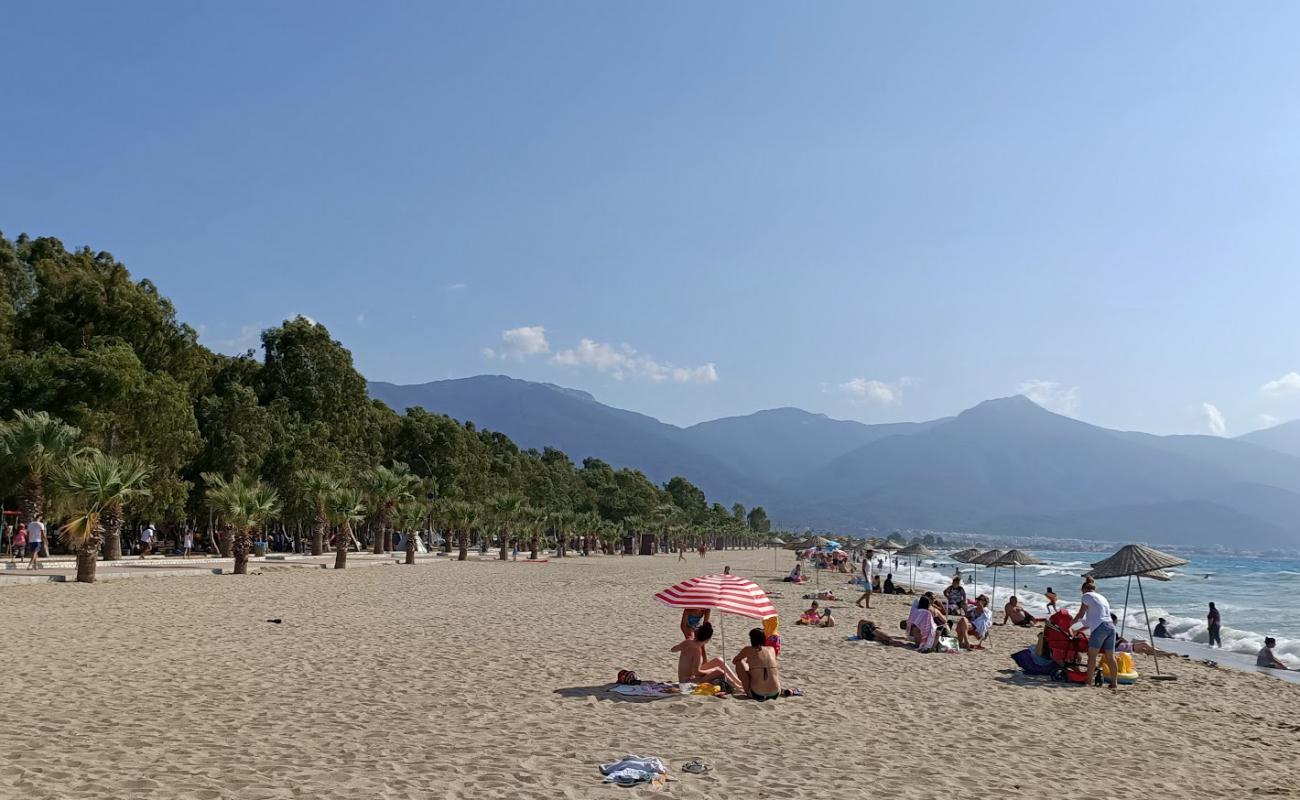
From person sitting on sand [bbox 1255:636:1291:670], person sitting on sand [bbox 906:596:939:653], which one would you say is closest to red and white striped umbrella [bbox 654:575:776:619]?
person sitting on sand [bbox 906:596:939:653]

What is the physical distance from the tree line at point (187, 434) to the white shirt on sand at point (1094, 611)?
2320 cm

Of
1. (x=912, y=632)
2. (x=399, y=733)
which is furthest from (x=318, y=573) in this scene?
(x=399, y=733)

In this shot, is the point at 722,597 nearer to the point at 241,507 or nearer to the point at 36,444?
the point at 36,444

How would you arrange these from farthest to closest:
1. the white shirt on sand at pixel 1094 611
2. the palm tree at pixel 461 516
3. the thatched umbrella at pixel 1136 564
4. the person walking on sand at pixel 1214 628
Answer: the palm tree at pixel 461 516, the person walking on sand at pixel 1214 628, the thatched umbrella at pixel 1136 564, the white shirt on sand at pixel 1094 611

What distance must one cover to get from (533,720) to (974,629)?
11.6 metres

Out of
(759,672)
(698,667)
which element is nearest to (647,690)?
(698,667)

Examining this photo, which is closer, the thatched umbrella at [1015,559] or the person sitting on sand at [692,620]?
the person sitting on sand at [692,620]

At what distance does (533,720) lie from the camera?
→ 907cm

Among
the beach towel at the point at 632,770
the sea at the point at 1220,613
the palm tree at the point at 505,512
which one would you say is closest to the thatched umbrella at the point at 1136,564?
the sea at the point at 1220,613

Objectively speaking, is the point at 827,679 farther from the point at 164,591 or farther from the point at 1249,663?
the point at 164,591

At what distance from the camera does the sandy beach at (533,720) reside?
22.9 feet

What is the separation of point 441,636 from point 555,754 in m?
8.24

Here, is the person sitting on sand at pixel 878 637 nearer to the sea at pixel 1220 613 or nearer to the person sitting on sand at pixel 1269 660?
the sea at pixel 1220 613

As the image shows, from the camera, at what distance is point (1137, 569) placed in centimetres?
1424
